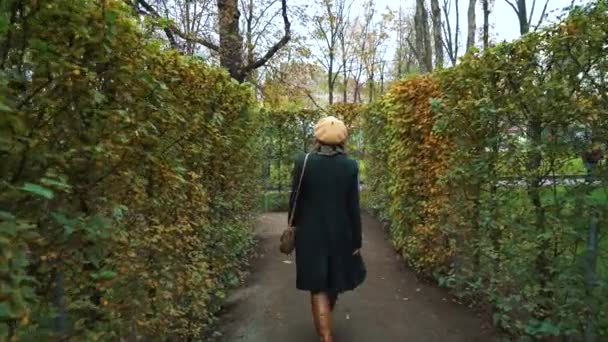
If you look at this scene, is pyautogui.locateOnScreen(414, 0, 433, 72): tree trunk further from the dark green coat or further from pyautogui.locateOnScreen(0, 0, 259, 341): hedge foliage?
pyautogui.locateOnScreen(0, 0, 259, 341): hedge foliage

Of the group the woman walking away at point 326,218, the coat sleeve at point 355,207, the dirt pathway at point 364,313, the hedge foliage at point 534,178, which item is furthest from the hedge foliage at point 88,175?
the hedge foliage at point 534,178

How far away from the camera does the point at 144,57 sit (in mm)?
2402

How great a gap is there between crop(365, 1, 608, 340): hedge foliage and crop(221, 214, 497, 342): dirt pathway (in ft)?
1.51

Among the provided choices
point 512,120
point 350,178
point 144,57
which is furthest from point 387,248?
point 144,57

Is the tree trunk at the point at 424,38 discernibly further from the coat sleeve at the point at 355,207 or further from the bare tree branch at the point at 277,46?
the coat sleeve at the point at 355,207

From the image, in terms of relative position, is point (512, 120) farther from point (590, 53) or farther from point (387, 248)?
point (387, 248)

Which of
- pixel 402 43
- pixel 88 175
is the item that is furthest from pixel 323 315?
pixel 402 43

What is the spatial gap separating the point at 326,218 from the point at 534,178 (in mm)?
1617

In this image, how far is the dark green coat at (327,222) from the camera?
4.16m

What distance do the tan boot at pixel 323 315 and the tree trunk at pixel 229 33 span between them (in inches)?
386

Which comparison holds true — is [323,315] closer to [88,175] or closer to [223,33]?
[88,175]

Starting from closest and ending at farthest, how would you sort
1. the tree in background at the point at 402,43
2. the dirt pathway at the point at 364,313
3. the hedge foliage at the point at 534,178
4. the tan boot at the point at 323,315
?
the hedge foliage at the point at 534,178 < the tan boot at the point at 323,315 < the dirt pathway at the point at 364,313 < the tree in background at the point at 402,43

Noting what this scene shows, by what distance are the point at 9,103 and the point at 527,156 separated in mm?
3049

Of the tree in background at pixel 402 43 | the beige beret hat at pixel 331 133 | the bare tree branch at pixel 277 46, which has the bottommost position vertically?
the beige beret hat at pixel 331 133
